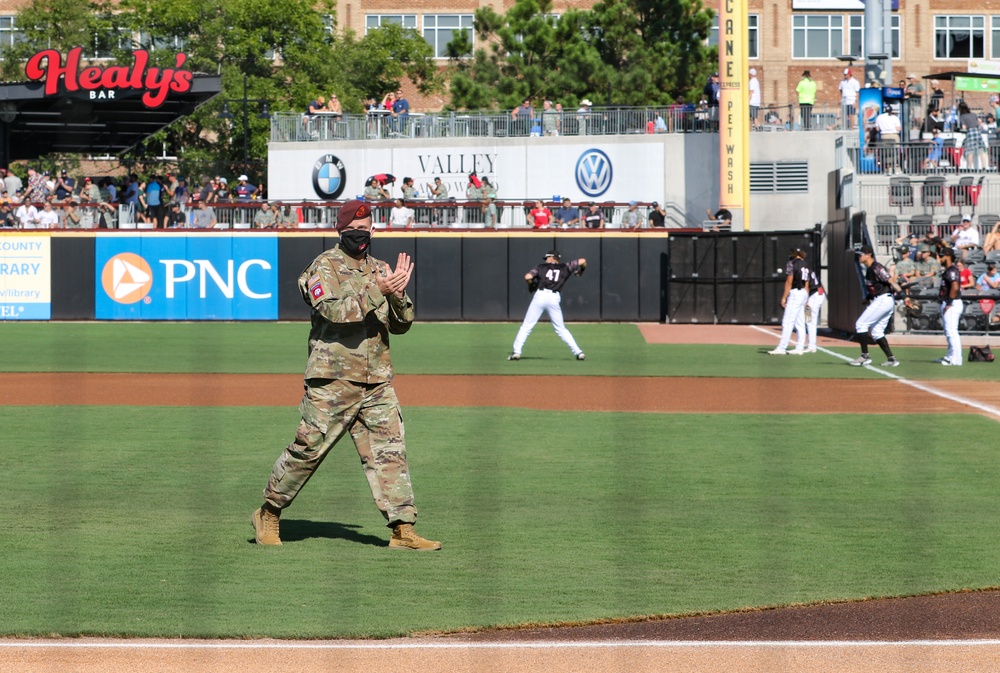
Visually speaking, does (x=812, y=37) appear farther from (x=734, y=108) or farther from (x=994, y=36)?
(x=734, y=108)

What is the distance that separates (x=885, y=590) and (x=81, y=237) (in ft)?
108

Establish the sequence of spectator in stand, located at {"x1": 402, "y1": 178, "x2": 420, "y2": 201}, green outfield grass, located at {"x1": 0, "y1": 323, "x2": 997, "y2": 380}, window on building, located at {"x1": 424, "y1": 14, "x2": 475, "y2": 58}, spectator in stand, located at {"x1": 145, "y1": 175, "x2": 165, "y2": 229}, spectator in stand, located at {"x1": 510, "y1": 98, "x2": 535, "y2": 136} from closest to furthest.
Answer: green outfield grass, located at {"x1": 0, "y1": 323, "x2": 997, "y2": 380} < spectator in stand, located at {"x1": 145, "y1": 175, "x2": 165, "y2": 229} < spectator in stand, located at {"x1": 402, "y1": 178, "x2": 420, "y2": 201} < spectator in stand, located at {"x1": 510, "y1": 98, "x2": 535, "y2": 136} < window on building, located at {"x1": 424, "y1": 14, "x2": 475, "y2": 58}

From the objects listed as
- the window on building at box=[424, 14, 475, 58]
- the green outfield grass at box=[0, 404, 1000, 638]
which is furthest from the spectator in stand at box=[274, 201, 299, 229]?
the window on building at box=[424, 14, 475, 58]

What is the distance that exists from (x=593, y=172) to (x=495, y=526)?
34.8 m

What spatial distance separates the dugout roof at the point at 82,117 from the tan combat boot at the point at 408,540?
107 ft

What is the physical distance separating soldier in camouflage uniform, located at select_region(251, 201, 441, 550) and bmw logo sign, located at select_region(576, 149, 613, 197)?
117ft

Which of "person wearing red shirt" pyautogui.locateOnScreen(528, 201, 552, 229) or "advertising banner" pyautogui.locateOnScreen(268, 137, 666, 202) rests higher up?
"advertising banner" pyautogui.locateOnScreen(268, 137, 666, 202)

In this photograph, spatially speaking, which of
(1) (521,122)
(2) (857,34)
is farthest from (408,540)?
(2) (857,34)

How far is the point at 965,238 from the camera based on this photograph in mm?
31484

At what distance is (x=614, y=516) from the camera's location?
33.6ft

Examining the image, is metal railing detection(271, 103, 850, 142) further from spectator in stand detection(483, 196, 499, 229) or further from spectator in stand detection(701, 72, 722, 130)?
spectator in stand detection(483, 196, 499, 229)

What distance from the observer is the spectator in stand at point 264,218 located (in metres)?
38.4

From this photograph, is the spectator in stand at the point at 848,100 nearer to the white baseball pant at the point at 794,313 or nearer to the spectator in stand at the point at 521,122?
the spectator in stand at the point at 521,122

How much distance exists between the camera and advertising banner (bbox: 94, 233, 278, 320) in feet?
124
